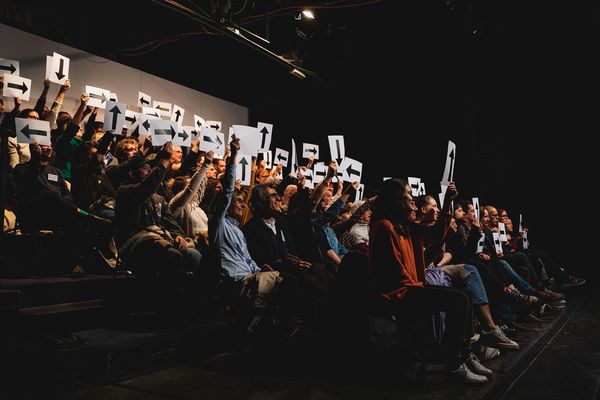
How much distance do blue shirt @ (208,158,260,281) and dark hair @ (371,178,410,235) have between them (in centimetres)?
123

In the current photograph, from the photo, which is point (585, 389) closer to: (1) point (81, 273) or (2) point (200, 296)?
(2) point (200, 296)

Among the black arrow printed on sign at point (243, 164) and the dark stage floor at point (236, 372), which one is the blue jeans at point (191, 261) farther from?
the black arrow printed on sign at point (243, 164)

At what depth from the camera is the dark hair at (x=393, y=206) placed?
3447mm

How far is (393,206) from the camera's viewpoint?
11.3ft

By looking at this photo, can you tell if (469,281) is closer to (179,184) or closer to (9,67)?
(179,184)

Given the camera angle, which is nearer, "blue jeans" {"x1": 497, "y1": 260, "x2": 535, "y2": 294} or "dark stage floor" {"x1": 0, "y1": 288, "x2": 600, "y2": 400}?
"dark stage floor" {"x1": 0, "y1": 288, "x2": 600, "y2": 400}

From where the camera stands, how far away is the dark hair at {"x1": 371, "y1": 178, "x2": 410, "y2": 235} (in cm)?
345

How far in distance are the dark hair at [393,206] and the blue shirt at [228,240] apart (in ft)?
4.03

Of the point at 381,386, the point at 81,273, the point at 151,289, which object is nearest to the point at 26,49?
the point at 81,273

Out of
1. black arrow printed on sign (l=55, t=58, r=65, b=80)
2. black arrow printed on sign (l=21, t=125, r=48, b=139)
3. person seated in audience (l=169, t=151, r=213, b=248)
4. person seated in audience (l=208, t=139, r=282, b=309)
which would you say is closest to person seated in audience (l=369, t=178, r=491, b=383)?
person seated in audience (l=208, t=139, r=282, b=309)

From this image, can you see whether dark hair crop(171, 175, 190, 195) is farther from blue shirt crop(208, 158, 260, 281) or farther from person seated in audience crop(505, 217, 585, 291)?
person seated in audience crop(505, 217, 585, 291)

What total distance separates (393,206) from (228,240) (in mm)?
1439

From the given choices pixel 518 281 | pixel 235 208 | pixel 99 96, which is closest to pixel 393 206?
pixel 235 208

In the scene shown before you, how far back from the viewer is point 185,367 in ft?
11.8
